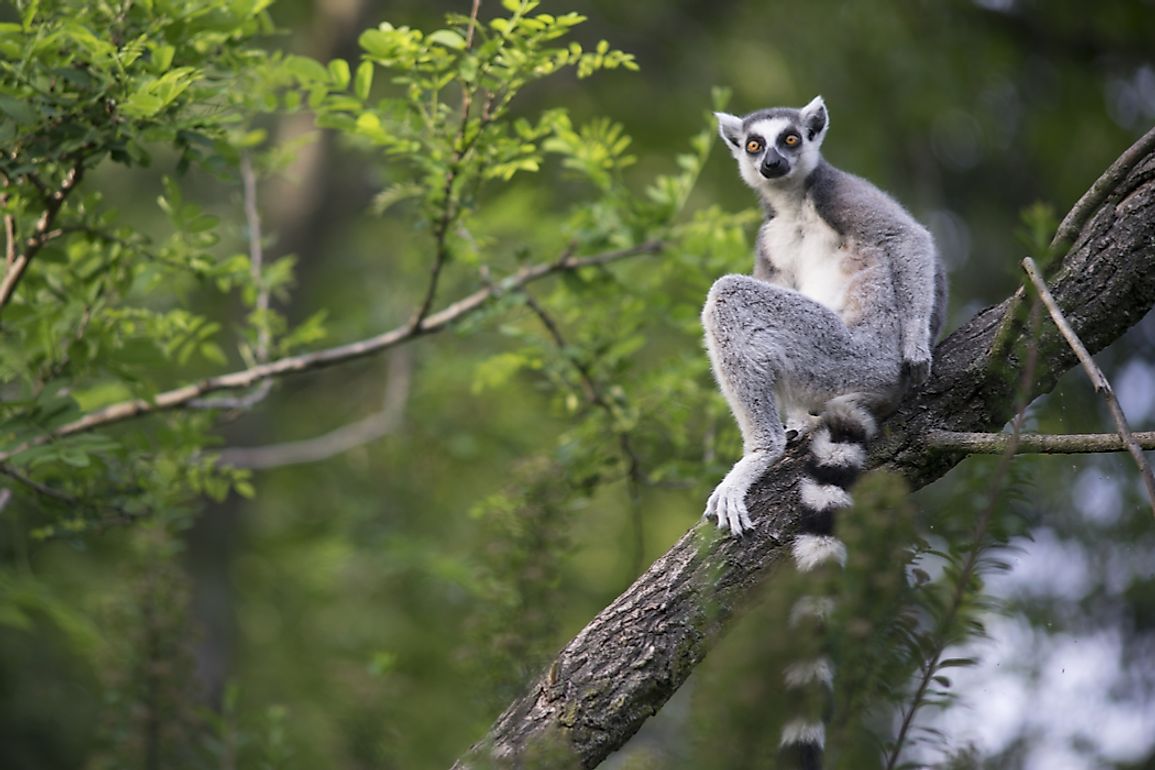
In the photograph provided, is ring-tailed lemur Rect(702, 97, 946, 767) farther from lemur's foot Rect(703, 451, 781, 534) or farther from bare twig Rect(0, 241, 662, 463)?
bare twig Rect(0, 241, 662, 463)

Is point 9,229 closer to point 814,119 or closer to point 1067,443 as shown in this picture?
point 814,119

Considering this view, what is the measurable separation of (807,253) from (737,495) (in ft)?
5.15

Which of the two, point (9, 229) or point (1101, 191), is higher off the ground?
point (9, 229)

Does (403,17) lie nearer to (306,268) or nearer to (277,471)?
(306,268)

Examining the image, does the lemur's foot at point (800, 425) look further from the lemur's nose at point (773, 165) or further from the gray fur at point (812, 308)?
the lemur's nose at point (773, 165)

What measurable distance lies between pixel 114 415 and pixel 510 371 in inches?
67.4

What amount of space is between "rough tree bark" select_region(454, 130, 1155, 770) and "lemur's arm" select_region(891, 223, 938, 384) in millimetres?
608

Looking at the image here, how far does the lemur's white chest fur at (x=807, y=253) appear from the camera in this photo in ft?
14.9

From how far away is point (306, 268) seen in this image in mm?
10227

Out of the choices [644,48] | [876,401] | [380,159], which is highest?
[644,48]

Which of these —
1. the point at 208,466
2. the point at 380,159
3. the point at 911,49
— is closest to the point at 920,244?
the point at 208,466

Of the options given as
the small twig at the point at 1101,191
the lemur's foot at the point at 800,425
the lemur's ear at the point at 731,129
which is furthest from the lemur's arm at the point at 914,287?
the lemur's ear at the point at 731,129

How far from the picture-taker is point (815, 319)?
4.15 meters

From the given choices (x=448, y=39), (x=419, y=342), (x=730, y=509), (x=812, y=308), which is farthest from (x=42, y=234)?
(x=419, y=342)
